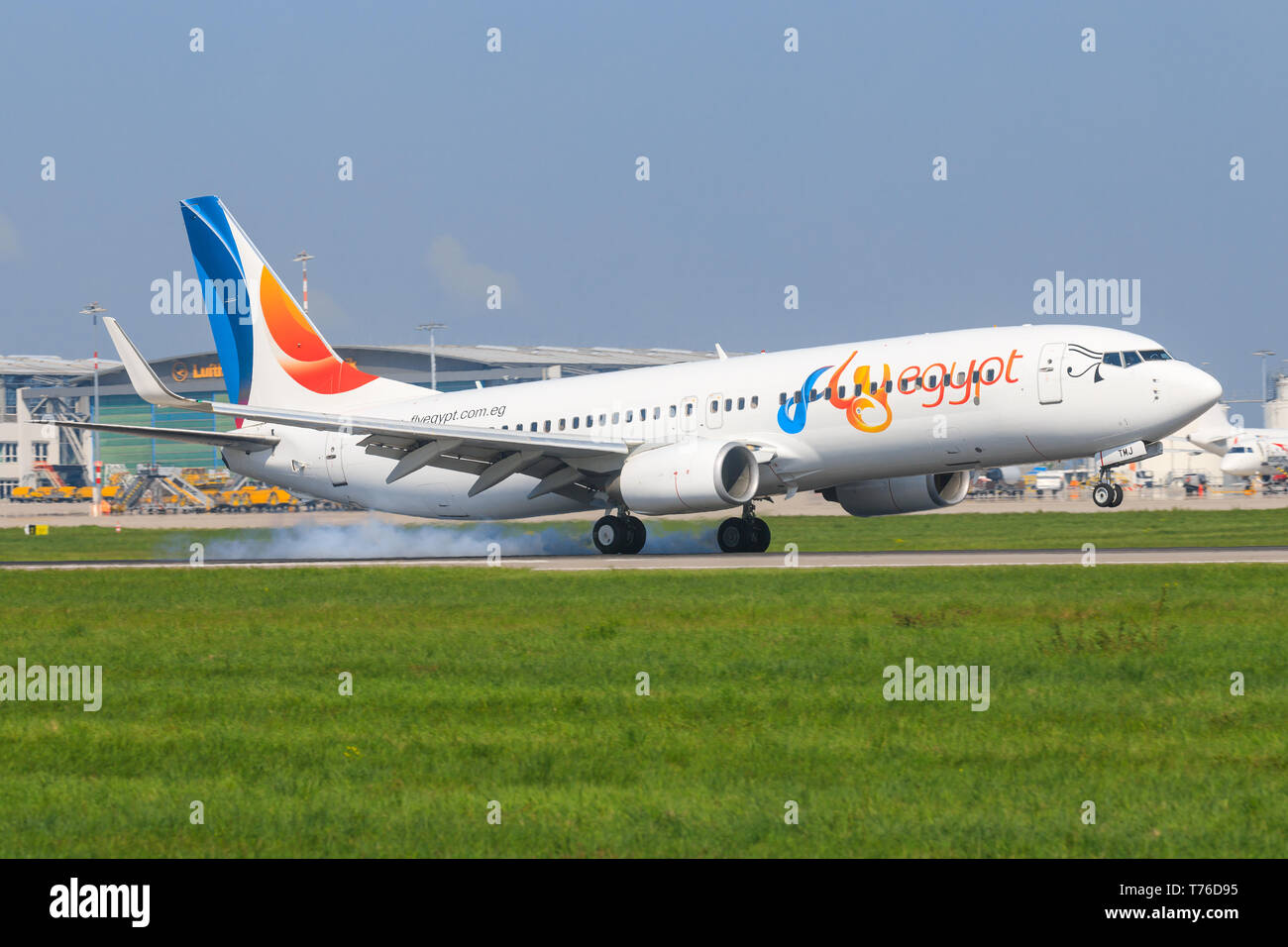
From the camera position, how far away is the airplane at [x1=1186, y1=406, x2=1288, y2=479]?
339 ft

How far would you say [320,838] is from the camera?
26.3 feet

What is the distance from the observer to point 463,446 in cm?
3170

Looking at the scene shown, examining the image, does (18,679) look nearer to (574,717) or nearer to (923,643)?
(574,717)

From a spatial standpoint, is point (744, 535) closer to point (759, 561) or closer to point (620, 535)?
point (620, 535)

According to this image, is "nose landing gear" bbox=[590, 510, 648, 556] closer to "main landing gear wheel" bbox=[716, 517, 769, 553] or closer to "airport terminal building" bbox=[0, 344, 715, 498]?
"main landing gear wheel" bbox=[716, 517, 769, 553]

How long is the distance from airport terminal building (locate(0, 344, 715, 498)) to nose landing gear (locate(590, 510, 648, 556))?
98.5 meters

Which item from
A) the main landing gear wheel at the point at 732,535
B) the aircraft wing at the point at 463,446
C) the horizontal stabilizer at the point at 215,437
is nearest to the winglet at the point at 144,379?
the aircraft wing at the point at 463,446

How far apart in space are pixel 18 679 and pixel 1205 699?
1127 cm

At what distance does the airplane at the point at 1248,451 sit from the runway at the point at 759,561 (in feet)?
245

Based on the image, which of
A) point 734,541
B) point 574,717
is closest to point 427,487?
point 734,541

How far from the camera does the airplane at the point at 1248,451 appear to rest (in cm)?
10338
